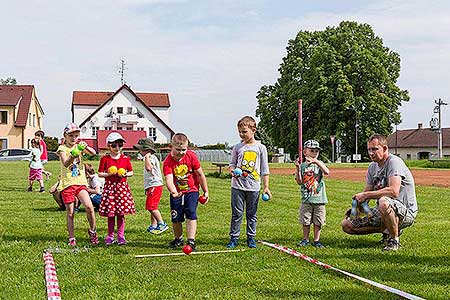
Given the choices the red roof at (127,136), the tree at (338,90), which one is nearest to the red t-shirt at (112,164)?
the tree at (338,90)

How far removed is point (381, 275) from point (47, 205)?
9487mm

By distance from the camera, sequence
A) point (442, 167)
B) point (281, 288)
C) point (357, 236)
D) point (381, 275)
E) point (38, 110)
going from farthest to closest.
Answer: point (38, 110) → point (442, 167) → point (357, 236) → point (381, 275) → point (281, 288)

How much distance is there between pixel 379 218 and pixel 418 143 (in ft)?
293

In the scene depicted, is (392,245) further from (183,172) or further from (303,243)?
(183,172)

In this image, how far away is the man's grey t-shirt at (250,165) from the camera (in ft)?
28.5

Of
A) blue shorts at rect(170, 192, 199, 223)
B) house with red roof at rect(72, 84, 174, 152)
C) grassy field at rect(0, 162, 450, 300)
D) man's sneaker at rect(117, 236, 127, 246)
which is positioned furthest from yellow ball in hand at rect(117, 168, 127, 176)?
house with red roof at rect(72, 84, 174, 152)

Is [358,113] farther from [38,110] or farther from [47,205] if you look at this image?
[47,205]

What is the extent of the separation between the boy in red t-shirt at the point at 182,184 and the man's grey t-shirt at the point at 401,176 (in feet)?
7.55

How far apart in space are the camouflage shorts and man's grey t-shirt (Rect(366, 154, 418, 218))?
0.12 metres

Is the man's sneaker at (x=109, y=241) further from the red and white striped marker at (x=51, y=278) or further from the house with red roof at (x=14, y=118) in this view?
the house with red roof at (x=14, y=118)

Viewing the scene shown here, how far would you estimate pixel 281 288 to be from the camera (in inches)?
241

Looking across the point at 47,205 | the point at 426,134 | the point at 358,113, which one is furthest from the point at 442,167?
the point at 426,134

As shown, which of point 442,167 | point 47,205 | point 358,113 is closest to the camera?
point 47,205

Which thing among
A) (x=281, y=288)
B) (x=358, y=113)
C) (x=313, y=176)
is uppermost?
(x=358, y=113)
